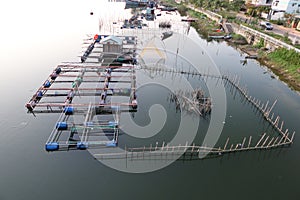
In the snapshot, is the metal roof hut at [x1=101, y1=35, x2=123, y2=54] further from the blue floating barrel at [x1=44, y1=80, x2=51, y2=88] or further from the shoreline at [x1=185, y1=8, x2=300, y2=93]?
the shoreline at [x1=185, y1=8, x2=300, y2=93]

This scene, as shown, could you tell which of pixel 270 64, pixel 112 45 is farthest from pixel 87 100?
pixel 270 64

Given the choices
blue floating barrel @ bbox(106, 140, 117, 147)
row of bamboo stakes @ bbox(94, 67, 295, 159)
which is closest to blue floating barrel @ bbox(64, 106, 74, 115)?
blue floating barrel @ bbox(106, 140, 117, 147)

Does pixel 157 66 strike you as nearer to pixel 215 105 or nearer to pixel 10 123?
pixel 215 105

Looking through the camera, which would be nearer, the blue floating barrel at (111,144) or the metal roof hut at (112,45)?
the blue floating barrel at (111,144)

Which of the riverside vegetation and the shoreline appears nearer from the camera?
the shoreline

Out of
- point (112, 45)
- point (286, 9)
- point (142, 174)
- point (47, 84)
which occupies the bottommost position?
point (142, 174)

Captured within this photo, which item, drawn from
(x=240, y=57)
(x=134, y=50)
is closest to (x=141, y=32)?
(x=134, y=50)

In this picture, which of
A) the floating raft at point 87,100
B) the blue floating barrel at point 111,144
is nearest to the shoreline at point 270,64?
the floating raft at point 87,100

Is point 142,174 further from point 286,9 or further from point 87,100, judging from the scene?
point 286,9

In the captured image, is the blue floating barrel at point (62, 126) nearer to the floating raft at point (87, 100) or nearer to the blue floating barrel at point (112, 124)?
the floating raft at point (87, 100)

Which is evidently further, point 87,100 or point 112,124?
point 87,100

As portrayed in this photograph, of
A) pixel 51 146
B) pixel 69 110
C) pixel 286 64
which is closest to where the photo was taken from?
pixel 51 146
